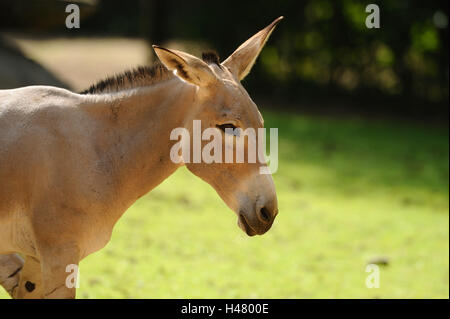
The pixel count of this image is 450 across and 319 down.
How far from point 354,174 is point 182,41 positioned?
27.2 ft

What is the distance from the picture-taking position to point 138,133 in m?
3.81


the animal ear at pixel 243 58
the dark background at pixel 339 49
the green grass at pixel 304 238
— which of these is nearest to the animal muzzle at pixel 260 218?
the animal ear at pixel 243 58

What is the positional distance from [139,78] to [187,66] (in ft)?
1.68

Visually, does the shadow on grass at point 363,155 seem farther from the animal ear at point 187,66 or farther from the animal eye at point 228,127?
the animal ear at point 187,66

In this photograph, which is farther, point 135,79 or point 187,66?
point 135,79

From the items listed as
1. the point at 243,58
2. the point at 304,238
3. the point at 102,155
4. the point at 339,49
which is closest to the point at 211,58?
the point at 243,58

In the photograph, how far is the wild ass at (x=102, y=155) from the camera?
140 inches

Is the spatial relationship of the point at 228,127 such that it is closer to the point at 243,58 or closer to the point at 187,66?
the point at 187,66

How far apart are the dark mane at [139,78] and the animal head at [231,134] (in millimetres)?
80

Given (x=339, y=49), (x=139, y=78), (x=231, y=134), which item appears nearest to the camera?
(x=231, y=134)

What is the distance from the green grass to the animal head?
8.42ft

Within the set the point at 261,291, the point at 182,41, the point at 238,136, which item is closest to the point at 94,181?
the point at 238,136

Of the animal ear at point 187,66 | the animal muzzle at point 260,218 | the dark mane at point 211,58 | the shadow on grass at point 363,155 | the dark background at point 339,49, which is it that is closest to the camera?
the animal ear at point 187,66

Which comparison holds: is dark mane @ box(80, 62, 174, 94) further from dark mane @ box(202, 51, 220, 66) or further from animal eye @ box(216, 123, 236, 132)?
animal eye @ box(216, 123, 236, 132)
